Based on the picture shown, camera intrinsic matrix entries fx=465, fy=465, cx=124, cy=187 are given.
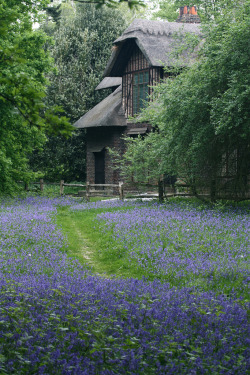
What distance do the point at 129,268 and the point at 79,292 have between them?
10.5 feet

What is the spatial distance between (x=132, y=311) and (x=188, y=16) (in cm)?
3147

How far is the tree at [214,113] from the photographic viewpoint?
52.0 feet

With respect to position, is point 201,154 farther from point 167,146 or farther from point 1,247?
point 1,247

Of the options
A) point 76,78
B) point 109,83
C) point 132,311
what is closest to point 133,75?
point 109,83

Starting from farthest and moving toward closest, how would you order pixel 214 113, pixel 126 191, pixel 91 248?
pixel 126 191 → pixel 214 113 → pixel 91 248

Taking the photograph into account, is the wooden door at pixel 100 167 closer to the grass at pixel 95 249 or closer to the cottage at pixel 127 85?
the cottage at pixel 127 85

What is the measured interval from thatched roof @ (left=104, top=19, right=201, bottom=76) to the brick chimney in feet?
11.4

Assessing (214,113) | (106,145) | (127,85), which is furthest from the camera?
(106,145)

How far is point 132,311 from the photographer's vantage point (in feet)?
20.0

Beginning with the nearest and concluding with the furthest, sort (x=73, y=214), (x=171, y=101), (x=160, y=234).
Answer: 1. (x=160, y=234)
2. (x=171, y=101)
3. (x=73, y=214)

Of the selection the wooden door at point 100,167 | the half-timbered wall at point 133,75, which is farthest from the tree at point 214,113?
the wooden door at point 100,167

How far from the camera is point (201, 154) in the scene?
57.9 ft

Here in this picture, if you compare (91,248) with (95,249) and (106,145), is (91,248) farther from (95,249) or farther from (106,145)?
(106,145)

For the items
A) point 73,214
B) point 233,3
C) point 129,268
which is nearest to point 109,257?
point 129,268
